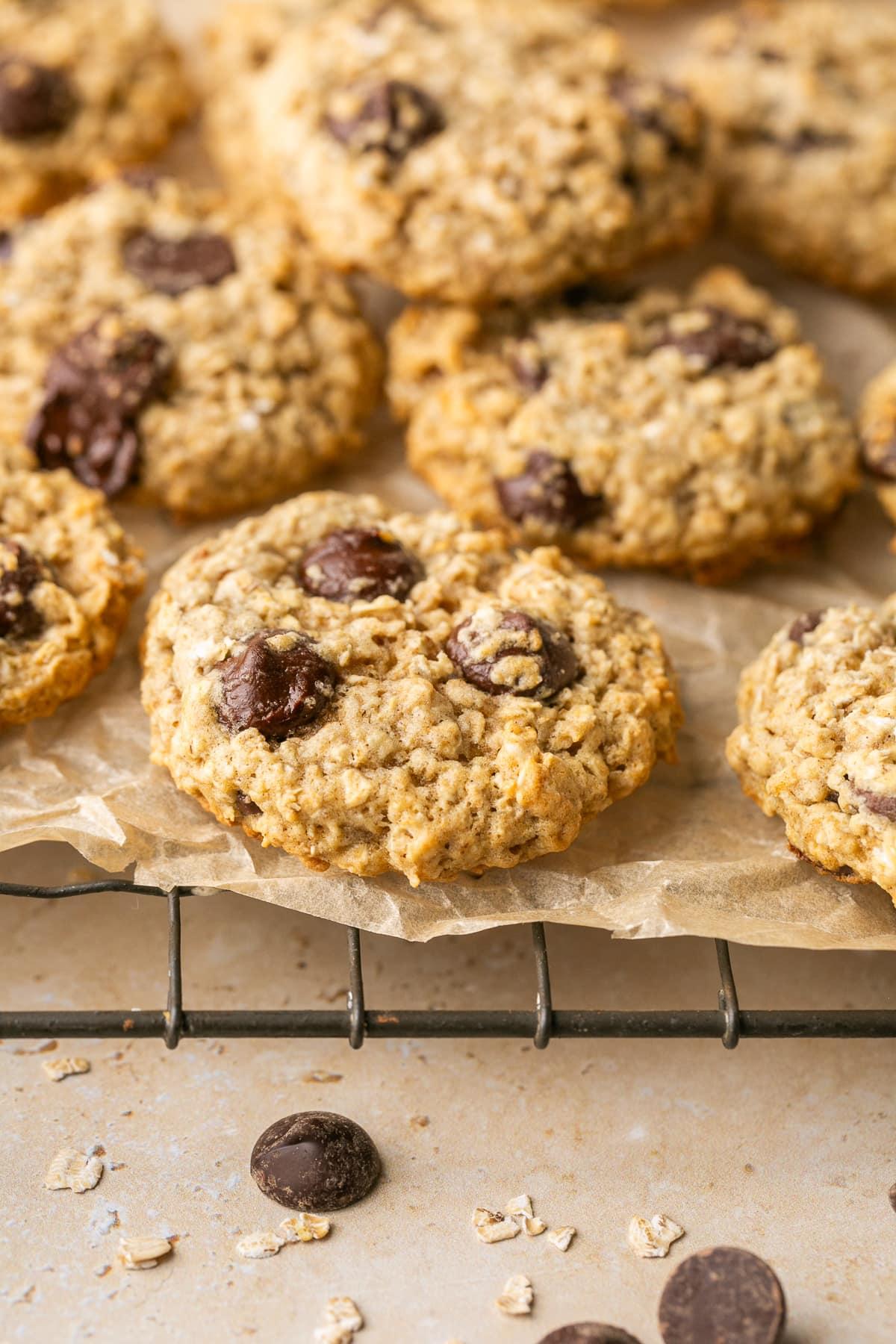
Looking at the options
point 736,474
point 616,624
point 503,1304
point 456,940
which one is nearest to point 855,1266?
point 503,1304

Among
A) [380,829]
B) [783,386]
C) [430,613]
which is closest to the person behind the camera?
[380,829]

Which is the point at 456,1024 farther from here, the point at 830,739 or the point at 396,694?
the point at 830,739

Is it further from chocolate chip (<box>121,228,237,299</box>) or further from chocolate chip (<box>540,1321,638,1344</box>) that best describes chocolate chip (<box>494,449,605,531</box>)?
chocolate chip (<box>540,1321,638,1344</box>)

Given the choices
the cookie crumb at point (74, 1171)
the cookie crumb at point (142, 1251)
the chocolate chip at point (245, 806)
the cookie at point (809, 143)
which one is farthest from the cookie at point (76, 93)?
the cookie crumb at point (142, 1251)

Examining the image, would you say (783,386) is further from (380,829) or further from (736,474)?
(380,829)

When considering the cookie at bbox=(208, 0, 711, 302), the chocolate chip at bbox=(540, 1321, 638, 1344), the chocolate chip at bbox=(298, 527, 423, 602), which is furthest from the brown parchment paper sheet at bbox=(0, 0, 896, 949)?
the cookie at bbox=(208, 0, 711, 302)
